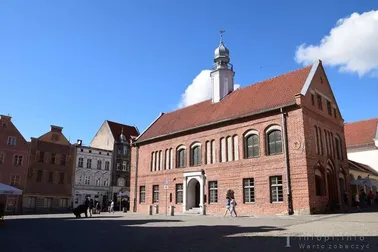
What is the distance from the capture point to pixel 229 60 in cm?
3734

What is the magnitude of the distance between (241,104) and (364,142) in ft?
80.0

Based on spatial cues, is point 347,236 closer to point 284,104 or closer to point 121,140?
point 284,104

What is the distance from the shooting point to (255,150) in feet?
89.6

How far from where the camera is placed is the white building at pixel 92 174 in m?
52.4

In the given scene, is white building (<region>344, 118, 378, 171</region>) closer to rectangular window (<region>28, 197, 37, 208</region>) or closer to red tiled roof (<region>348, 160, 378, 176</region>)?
red tiled roof (<region>348, 160, 378, 176</region>)

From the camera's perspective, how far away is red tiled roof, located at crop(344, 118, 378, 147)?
45.0 m

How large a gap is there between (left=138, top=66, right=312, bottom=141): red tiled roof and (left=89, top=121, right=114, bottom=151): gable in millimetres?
20949

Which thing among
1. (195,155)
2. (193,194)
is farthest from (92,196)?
(195,155)

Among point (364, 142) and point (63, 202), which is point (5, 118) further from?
point (364, 142)

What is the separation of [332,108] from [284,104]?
7.79 m

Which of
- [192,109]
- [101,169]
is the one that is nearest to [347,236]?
[192,109]

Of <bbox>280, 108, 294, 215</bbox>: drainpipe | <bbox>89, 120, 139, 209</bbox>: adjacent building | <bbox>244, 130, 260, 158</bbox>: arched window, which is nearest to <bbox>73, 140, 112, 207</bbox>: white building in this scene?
<bbox>89, 120, 139, 209</bbox>: adjacent building

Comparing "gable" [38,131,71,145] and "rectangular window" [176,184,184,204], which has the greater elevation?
"gable" [38,131,71,145]

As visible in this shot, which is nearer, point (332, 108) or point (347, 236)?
point (347, 236)
